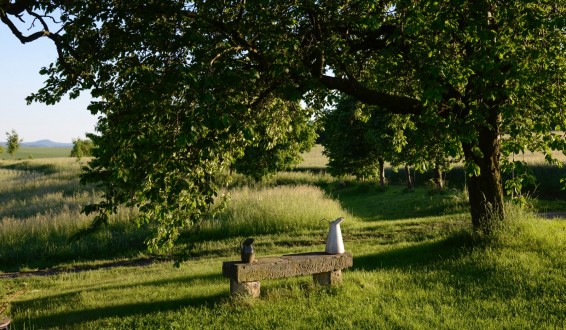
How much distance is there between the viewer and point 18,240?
17469 mm

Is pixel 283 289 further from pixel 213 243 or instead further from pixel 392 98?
pixel 213 243

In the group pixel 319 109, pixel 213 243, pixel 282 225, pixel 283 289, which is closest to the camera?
pixel 283 289

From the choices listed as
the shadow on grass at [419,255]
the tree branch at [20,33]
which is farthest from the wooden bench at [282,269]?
the tree branch at [20,33]

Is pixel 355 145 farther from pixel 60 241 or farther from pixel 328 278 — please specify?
pixel 328 278

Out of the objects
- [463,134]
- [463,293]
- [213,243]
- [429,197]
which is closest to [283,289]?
[463,293]

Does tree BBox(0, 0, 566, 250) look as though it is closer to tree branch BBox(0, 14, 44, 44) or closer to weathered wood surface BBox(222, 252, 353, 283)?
tree branch BBox(0, 14, 44, 44)

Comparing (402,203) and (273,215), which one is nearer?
(273,215)

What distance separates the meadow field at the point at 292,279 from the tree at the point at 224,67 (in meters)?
1.78

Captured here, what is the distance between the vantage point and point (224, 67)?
729 cm

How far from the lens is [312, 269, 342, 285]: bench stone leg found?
28.4ft

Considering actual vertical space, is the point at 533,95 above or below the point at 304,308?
above

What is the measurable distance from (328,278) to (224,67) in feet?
13.1

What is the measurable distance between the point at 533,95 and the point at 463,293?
332 centimetres

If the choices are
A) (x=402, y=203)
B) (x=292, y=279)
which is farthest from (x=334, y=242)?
(x=402, y=203)
